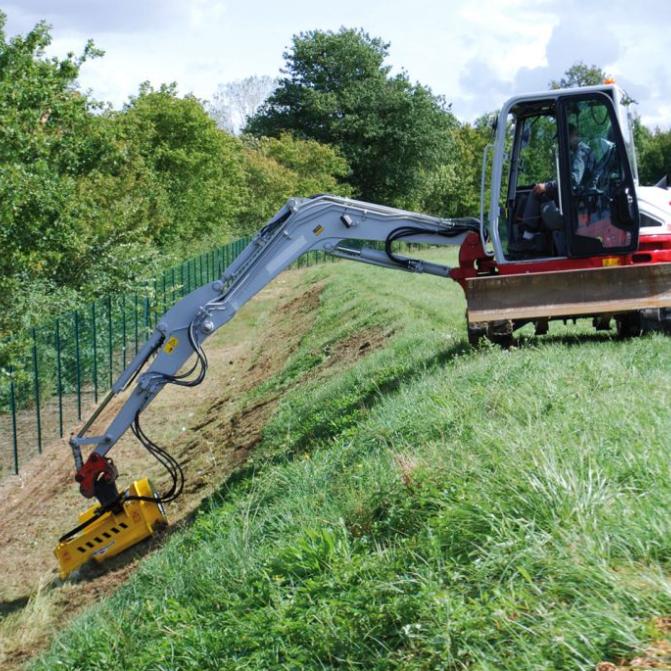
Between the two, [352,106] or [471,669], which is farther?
[352,106]

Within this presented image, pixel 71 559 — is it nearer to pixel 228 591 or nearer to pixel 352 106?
pixel 228 591

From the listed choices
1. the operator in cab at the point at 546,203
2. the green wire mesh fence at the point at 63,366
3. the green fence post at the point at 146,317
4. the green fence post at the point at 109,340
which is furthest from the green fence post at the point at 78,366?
the operator in cab at the point at 546,203

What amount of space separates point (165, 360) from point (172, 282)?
60.0 ft

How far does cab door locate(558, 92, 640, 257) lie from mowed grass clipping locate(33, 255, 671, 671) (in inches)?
46.3

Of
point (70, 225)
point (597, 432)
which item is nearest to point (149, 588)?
point (597, 432)

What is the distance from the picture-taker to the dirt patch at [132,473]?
1002cm

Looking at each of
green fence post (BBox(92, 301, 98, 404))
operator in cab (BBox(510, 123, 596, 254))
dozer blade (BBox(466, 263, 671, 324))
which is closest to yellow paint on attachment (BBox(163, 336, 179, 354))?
dozer blade (BBox(466, 263, 671, 324))

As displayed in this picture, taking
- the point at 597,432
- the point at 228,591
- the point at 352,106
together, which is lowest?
the point at 228,591

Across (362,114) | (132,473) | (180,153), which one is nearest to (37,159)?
(132,473)

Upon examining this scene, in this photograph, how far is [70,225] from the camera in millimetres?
19969

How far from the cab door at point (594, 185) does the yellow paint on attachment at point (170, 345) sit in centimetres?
424

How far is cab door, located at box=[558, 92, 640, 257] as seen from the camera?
10.3 metres

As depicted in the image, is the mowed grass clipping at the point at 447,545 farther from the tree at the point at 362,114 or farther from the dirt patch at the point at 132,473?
the tree at the point at 362,114

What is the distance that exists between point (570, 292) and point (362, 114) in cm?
5345
